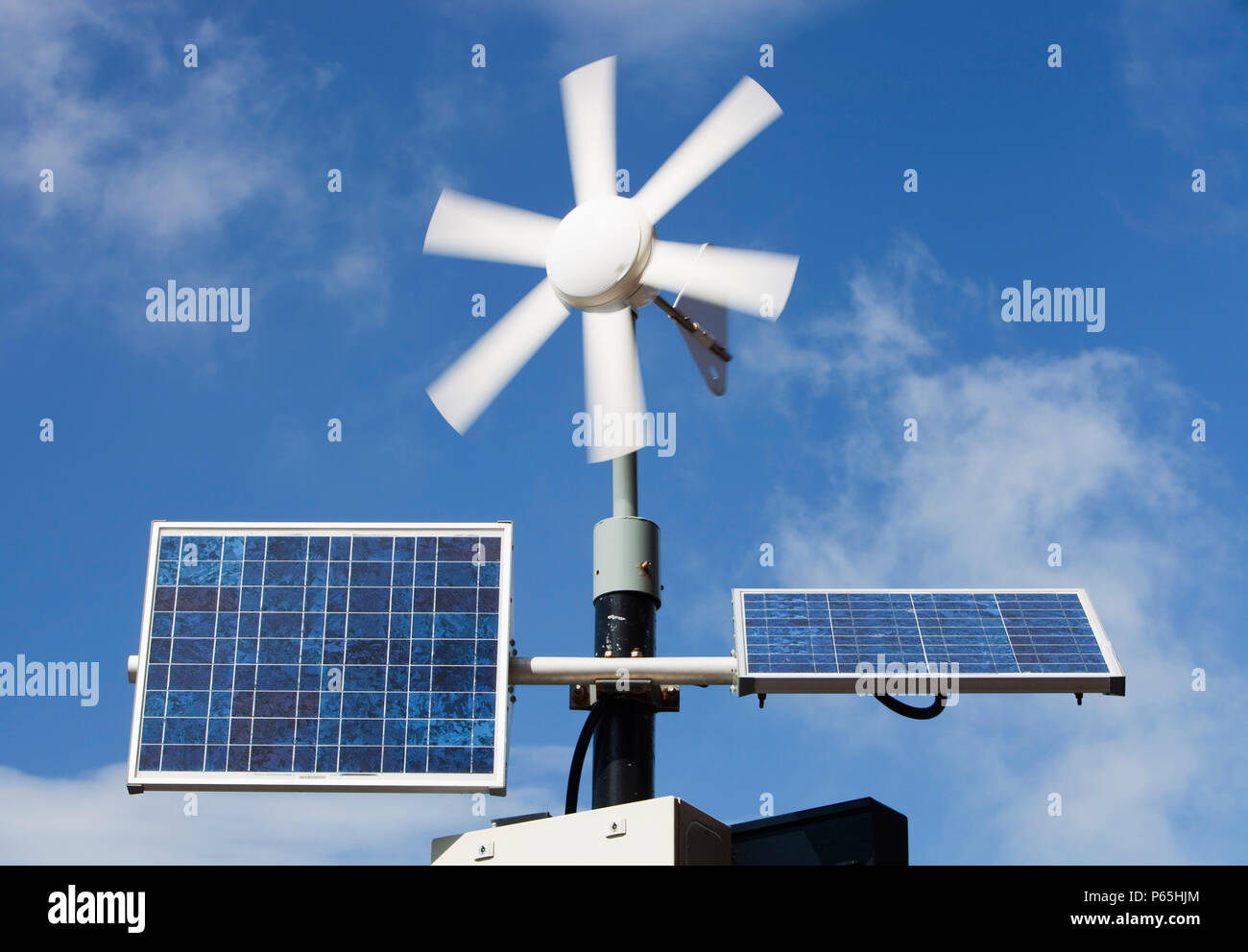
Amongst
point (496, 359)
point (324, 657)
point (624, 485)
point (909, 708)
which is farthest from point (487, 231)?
point (909, 708)

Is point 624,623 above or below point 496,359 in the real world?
below

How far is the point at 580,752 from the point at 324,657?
2.66 m

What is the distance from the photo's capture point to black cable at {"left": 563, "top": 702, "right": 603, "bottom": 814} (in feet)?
43.0

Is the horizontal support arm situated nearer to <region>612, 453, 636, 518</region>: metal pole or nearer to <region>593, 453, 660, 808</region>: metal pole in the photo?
<region>593, 453, 660, 808</region>: metal pole

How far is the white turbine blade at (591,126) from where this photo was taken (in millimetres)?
15695

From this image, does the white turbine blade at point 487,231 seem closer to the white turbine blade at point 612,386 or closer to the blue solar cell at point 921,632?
the white turbine blade at point 612,386

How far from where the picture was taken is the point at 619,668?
1331 centimetres

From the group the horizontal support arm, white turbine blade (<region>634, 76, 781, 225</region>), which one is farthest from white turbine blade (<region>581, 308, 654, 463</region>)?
the horizontal support arm

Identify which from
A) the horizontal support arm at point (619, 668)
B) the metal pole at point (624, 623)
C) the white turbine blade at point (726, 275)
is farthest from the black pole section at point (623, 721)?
the white turbine blade at point (726, 275)

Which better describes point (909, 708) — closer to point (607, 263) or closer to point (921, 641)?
point (921, 641)

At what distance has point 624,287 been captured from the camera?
1477 centimetres

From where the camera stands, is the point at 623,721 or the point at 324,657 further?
the point at 623,721
